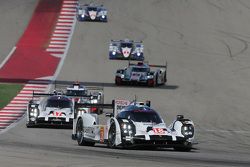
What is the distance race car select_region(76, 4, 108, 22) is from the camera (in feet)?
236

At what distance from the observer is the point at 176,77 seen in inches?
2175

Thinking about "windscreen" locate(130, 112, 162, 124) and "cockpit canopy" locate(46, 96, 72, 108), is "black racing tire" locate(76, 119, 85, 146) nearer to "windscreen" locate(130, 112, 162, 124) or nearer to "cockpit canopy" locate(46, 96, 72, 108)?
"windscreen" locate(130, 112, 162, 124)

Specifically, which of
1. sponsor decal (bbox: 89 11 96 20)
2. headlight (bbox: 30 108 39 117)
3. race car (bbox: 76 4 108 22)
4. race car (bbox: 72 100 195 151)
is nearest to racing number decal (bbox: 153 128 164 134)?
race car (bbox: 72 100 195 151)

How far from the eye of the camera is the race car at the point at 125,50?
61188 mm

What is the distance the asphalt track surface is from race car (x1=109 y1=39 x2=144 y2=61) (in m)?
0.84

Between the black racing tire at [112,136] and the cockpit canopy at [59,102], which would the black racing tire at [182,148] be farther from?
the cockpit canopy at [59,102]

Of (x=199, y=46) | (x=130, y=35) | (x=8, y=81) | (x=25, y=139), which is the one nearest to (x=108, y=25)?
(x=130, y=35)

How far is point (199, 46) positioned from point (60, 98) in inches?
1238

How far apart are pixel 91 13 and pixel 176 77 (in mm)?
19168

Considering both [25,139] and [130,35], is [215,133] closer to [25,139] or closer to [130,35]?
[25,139]

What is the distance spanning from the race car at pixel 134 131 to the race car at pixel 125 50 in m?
32.9

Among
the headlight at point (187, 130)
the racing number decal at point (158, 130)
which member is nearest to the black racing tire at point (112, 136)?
the racing number decal at point (158, 130)

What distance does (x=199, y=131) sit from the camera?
34594mm

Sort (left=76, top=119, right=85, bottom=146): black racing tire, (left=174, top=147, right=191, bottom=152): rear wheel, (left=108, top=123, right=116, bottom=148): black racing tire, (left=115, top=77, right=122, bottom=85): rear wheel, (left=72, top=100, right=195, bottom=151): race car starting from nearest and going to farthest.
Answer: (left=72, top=100, right=195, bottom=151): race car
(left=174, top=147, right=191, bottom=152): rear wheel
(left=108, top=123, right=116, bottom=148): black racing tire
(left=76, top=119, right=85, bottom=146): black racing tire
(left=115, top=77, right=122, bottom=85): rear wheel
